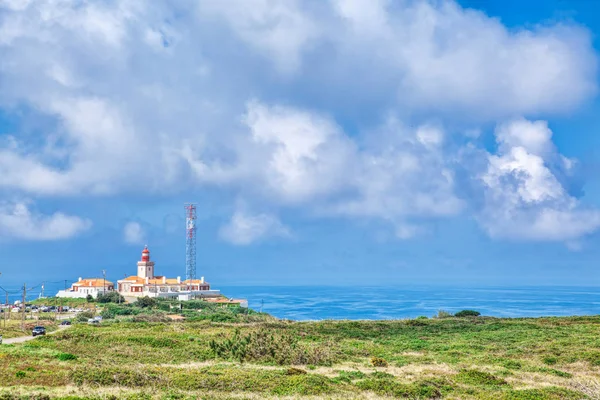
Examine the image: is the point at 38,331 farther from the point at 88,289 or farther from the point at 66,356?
the point at 88,289

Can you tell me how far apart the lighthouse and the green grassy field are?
68919 millimetres

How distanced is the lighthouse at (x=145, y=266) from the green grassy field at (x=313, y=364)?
2713 inches

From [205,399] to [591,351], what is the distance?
2604cm


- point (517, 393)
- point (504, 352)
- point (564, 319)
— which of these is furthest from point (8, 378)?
point (564, 319)

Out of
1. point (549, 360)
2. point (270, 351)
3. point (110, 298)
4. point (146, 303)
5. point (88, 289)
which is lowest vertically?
point (549, 360)

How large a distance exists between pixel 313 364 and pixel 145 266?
A: 92.2 m

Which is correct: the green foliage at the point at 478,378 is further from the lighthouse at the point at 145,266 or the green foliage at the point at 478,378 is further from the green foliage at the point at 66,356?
the lighthouse at the point at 145,266

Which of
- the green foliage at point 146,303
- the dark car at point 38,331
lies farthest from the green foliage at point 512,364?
the green foliage at point 146,303

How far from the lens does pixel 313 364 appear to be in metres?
32.6

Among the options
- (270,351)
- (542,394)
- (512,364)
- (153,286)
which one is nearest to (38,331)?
(270,351)

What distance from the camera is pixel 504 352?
124ft

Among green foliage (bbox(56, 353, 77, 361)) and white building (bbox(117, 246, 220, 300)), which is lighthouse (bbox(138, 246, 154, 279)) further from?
green foliage (bbox(56, 353, 77, 361))

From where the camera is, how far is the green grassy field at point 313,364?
23.6m

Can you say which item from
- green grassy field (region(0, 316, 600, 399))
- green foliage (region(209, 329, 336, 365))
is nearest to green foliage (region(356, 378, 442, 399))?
green grassy field (region(0, 316, 600, 399))
